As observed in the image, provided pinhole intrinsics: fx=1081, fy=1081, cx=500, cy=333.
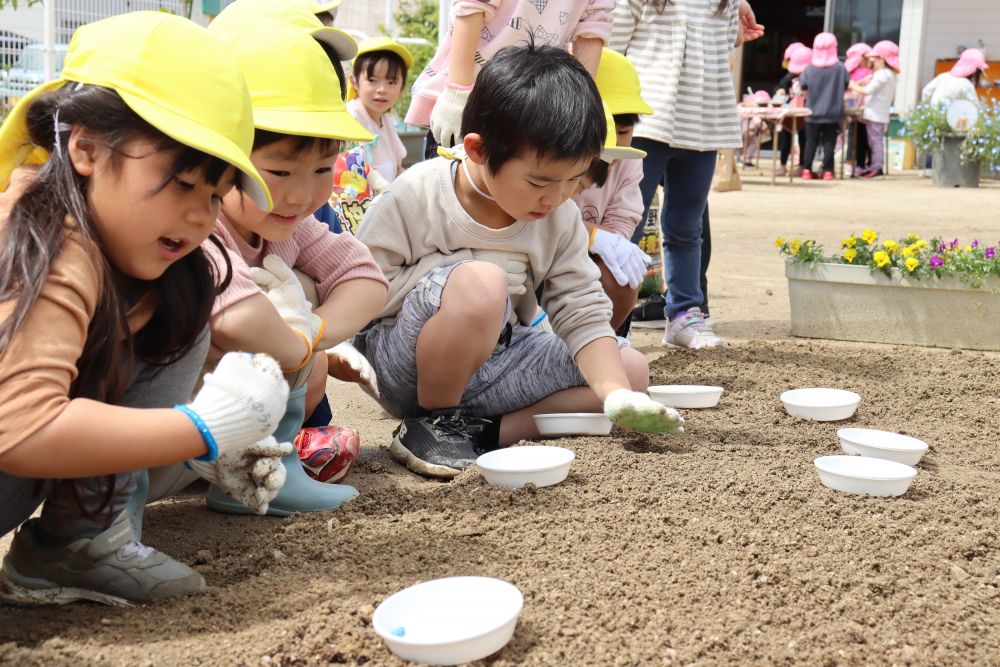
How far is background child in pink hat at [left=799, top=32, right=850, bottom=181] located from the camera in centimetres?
1338

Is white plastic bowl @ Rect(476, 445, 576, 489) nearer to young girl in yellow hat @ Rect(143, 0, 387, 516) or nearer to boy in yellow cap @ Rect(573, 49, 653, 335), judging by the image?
young girl in yellow hat @ Rect(143, 0, 387, 516)

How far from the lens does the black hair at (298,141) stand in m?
2.02

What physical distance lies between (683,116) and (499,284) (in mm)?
1833

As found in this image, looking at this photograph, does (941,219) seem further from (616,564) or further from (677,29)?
(616,564)

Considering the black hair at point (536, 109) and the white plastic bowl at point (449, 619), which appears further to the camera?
the black hair at point (536, 109)

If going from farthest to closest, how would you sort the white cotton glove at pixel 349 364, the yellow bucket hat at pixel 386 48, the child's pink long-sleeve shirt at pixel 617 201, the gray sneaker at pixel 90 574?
the yellow bucket hat at pixel 386 48, the child's pink long-sleeve shirt at pixel 617 201, the white cotton glove at pixel 349 364, the gray sneaker at pixel 90 574

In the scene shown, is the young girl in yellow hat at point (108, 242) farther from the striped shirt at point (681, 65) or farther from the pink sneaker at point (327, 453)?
the striped shirt at point (681, 65)

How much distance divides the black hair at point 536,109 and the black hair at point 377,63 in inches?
110

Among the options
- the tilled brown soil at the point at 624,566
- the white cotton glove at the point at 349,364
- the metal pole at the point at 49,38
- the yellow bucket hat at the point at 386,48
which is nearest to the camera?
the tilled brown soil at the point at 624,566

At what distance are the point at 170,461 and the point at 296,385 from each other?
729 millimetres

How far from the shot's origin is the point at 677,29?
161 inches

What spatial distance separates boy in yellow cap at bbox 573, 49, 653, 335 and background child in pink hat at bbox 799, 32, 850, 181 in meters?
10.6

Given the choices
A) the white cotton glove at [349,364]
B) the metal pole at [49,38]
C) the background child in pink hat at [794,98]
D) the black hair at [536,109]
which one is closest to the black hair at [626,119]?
the black hair at [536,109]

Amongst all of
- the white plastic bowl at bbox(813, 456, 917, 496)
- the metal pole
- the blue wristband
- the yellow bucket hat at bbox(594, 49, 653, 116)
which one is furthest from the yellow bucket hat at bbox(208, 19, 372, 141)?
the metal pole
